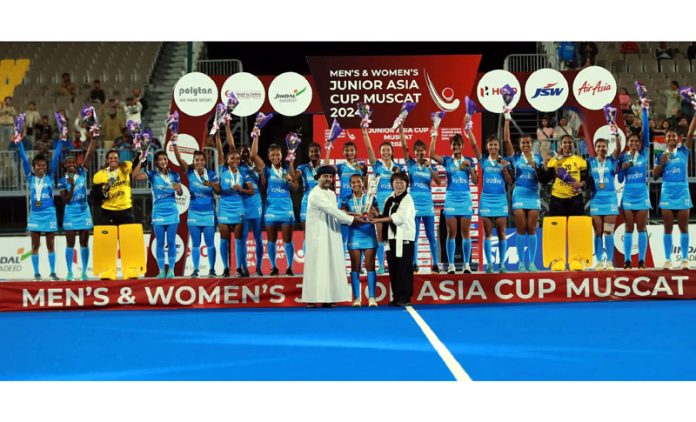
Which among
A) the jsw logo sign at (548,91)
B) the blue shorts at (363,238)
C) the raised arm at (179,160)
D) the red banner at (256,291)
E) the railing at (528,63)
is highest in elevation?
the railing at (528,63)

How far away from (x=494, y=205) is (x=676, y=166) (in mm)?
2451

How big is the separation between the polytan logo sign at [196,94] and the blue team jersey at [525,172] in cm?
435

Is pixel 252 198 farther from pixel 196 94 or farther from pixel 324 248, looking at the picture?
pixel 196 94

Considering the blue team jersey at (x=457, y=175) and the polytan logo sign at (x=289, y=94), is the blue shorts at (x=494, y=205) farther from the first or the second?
the polytan logo sign at (x=289, y=94)

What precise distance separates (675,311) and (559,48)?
8.00 metres

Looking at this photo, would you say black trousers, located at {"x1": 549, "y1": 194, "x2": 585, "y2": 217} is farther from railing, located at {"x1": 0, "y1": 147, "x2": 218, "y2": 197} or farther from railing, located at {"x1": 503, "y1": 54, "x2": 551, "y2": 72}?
railing, located at {"x1": 0, "y1": 147, "x2": 218, "y2": 197}

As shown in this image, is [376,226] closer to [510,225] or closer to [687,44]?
[510,225]

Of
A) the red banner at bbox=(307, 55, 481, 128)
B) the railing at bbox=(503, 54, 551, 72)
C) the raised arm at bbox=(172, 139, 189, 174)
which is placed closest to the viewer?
the raised arm at bbox=(172, 139, 189, 174)

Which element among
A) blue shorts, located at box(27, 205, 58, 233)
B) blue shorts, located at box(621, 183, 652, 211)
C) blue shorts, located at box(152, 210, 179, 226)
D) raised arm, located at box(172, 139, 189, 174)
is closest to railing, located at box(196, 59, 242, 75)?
raised arm, located at box(172, 139, 189, 174)

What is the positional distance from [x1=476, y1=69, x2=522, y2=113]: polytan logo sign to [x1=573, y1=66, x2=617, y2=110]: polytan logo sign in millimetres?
902

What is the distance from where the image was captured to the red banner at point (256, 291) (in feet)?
42.5

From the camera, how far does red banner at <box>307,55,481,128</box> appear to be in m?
14.4

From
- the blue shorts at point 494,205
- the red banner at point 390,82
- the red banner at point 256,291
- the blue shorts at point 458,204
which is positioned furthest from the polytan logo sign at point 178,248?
the blue shorts at point 494,205

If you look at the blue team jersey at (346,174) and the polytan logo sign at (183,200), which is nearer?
the blue team jersey at (346,174)
